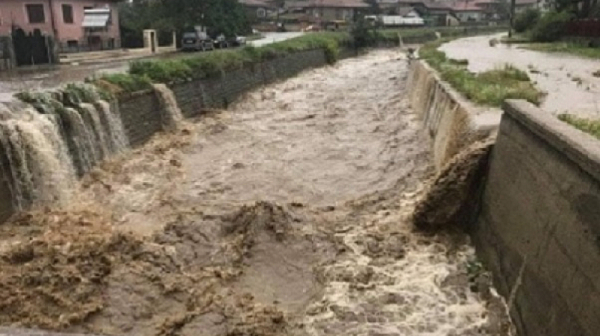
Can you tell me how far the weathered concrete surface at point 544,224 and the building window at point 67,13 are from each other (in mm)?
29738

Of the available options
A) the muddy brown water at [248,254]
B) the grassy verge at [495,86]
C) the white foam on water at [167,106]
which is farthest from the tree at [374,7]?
the muddy brown water at [248,254]

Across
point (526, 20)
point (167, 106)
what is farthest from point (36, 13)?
point (526, 20)

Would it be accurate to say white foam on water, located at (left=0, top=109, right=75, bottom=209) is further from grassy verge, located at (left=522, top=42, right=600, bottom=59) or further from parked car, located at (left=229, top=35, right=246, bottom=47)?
parked car, located at (left=229, top=35, right=246, bottom=47)

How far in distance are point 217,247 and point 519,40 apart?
1472 inches

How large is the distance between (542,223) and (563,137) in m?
0.97

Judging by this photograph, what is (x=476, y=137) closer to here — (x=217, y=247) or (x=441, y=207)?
(x=441, y=207)

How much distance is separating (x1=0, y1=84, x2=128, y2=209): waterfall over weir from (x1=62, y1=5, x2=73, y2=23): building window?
20716 mm

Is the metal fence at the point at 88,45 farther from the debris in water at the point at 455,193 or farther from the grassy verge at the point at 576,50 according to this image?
the debris in water at the point at 455,193

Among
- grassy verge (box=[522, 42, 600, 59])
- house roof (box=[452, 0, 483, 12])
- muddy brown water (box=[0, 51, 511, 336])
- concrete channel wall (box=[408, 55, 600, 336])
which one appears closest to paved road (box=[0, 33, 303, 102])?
muddy brown water (box=[0, 51, 511, 336])

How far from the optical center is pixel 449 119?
12.4 m

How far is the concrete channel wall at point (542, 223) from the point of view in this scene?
17.2 ft

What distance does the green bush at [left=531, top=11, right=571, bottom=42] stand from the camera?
116ft

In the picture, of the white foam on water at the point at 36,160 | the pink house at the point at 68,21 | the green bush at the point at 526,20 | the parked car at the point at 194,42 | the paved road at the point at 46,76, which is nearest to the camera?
the white foam on water at the point at 36,160

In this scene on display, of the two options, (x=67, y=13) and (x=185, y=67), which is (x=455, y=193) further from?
(x=67, y=13)
